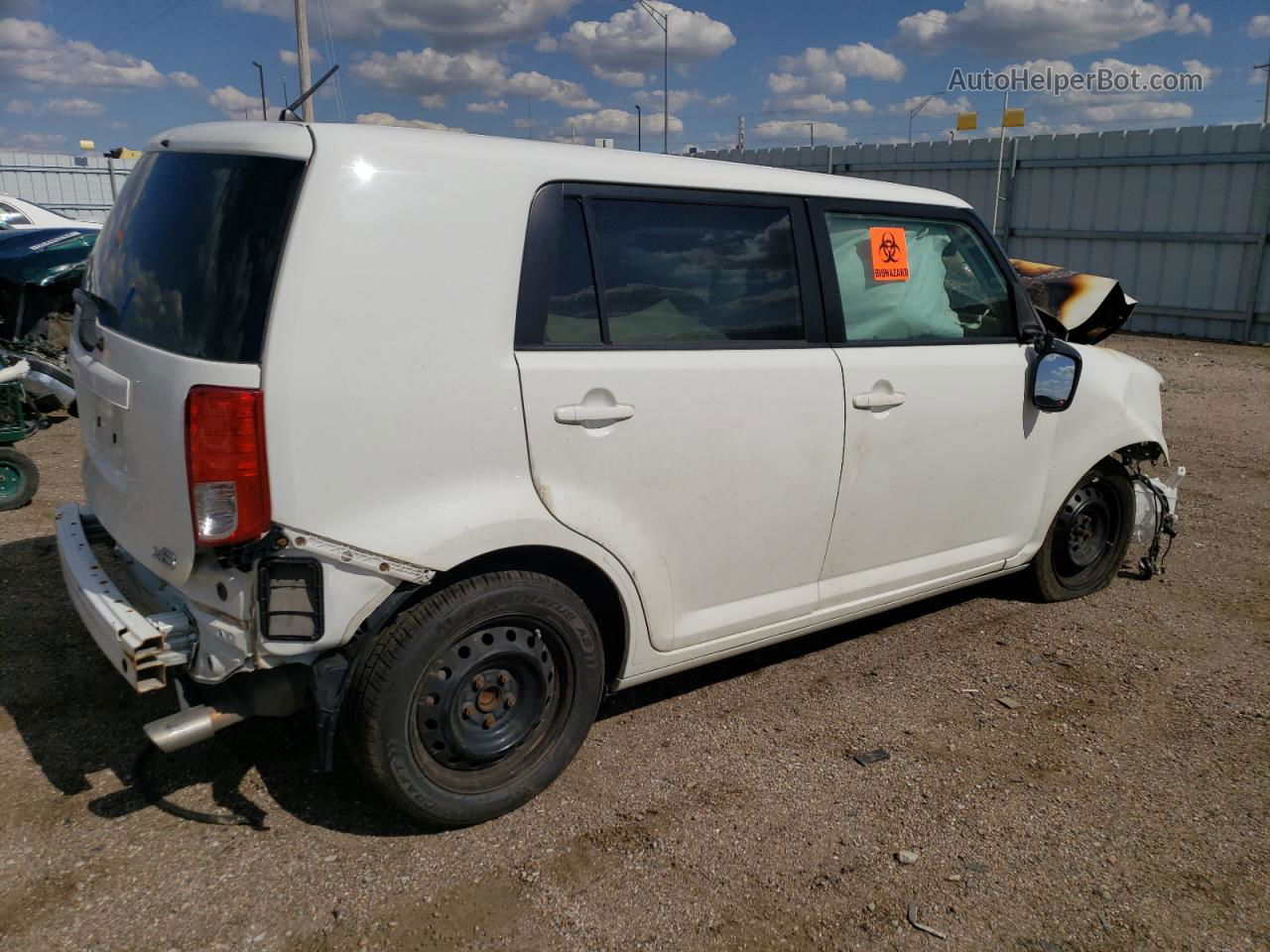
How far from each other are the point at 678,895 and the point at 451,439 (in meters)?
1.38

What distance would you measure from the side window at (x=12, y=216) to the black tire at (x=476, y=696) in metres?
11.1

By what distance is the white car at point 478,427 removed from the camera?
2492mm

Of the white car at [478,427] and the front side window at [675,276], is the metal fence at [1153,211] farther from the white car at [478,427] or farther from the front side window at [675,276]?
the front side window at [675,276]

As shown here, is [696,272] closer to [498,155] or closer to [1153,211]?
[498,155]

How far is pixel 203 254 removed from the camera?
261cm

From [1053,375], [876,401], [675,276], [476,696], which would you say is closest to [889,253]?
[876,401]

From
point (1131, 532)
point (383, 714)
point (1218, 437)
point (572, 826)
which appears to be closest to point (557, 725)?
point (572, 826)

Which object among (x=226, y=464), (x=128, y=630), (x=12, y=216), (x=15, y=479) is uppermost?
(x=12, y=216)

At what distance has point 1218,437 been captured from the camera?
843cm

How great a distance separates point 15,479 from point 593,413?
4.63m

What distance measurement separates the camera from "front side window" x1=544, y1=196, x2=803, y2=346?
2936mm

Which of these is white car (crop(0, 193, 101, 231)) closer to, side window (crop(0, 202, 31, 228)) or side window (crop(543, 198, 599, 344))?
side window (crop(0, 202, 31, 228))

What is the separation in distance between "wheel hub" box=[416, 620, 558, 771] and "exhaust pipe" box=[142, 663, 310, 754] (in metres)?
0.33

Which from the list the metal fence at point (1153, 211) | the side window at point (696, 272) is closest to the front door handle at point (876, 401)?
the side window at point (696, 272)
